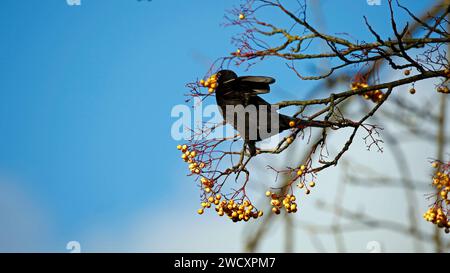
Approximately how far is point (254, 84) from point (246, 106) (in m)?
0.15

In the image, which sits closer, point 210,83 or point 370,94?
point 210,83

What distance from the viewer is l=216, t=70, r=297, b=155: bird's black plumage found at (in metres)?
3.14

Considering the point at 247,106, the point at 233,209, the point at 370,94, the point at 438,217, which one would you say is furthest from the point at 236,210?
the point at 370,94

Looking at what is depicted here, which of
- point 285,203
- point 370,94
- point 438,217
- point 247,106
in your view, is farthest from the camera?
point 370,94

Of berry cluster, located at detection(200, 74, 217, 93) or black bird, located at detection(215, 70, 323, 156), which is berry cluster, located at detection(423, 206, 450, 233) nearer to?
black bird, located at detection(215, 70, 323, 156)

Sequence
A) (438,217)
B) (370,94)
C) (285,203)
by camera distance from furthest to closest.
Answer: (370,94), (438,217), (285,203)

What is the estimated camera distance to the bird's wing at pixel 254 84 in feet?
10.1

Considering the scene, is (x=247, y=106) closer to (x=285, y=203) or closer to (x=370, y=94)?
(x=285, y=203)

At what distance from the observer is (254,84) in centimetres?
317

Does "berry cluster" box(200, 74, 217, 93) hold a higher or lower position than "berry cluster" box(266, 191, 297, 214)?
higher

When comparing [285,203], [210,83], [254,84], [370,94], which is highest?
[370,94]

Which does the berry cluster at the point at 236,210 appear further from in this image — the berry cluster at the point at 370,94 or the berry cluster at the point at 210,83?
the berry cluster at the point at 370,94

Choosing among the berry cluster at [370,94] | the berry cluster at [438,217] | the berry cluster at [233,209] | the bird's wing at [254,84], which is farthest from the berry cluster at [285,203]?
the berry cluster at [370,94]

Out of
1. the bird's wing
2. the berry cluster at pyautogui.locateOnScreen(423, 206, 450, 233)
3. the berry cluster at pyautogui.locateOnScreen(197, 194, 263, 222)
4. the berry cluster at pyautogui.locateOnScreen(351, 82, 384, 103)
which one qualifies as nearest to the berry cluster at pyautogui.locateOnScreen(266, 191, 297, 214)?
the berry cluster at pyautogui.locateOnScreen(197, 194, 263, 222)
